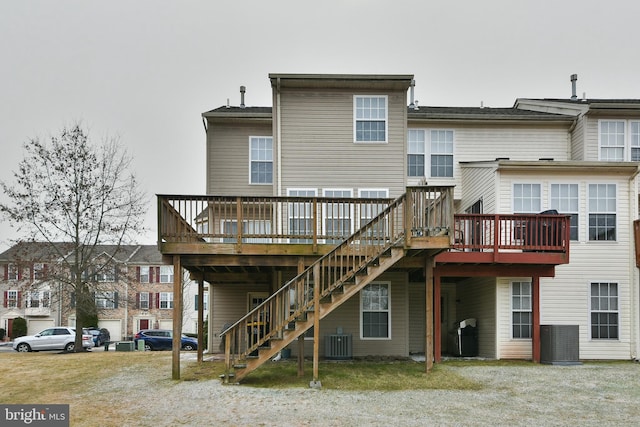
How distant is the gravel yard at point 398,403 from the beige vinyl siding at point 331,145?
6.63 m

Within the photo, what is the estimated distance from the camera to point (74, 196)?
977 inches

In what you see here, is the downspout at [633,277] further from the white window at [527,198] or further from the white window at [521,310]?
the white window at [521,310]

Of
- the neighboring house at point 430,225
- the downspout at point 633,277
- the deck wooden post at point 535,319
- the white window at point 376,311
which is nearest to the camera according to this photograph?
the neighboring house at point 430,225

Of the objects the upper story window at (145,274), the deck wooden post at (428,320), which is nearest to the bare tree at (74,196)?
the deck wooden post at (428,320)

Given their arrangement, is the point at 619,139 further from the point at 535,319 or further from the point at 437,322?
the point at 437,322

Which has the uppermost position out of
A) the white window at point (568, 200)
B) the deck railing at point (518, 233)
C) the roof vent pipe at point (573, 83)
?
the roof vent pipe at point (573, 83)

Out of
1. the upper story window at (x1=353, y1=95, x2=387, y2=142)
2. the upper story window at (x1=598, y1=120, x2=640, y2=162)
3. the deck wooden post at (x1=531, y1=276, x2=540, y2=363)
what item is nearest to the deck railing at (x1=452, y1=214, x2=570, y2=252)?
the deck wooden post at (x1=531, y1=276, x2=540, y2=363)

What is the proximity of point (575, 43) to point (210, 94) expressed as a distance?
16415mm

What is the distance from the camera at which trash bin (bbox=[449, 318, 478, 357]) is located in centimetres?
1705

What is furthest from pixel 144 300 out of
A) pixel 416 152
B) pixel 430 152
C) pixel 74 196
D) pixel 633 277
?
pixel 633 277

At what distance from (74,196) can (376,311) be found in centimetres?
1562

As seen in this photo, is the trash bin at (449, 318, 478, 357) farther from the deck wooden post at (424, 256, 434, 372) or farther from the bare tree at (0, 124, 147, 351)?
the bare tree at (0, 124, 147, 351)

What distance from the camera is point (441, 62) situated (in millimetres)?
22844

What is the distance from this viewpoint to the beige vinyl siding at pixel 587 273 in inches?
639
